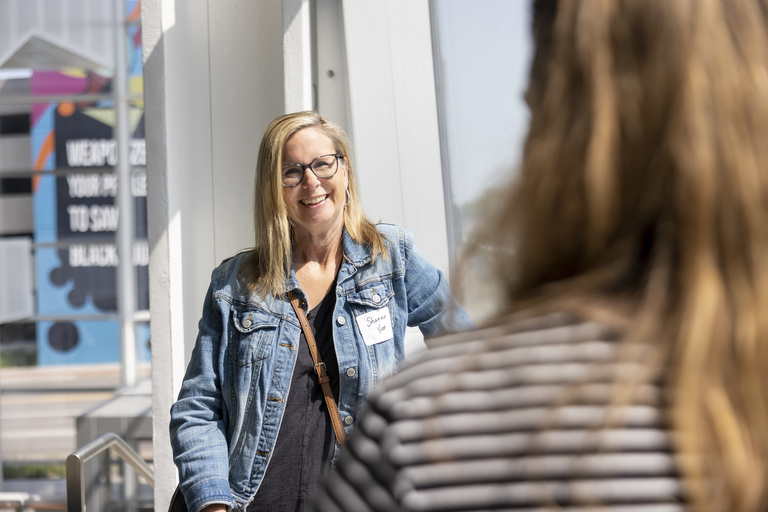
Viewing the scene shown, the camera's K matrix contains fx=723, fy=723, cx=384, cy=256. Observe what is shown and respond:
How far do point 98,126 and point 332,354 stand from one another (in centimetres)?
387

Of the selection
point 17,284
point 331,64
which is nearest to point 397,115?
point 331,64

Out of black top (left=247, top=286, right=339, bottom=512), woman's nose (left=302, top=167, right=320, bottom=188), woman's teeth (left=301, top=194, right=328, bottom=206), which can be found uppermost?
woman's nose (left=302, top=167, right=320, bottom=188)

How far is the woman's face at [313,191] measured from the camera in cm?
219

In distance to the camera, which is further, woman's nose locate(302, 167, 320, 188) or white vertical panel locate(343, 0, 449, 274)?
white vertical panel locate(343, 0, 449, 274)

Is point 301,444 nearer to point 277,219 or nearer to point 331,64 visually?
point 277,219

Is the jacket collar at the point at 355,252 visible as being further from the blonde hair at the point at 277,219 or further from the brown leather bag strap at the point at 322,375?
the brown leather bag strap at the point at 322,375

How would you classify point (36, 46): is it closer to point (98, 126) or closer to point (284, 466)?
A: point (98, 126)

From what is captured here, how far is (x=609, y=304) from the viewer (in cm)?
62

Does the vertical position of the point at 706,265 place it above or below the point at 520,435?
above

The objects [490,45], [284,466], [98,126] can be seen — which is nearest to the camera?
[284,466]

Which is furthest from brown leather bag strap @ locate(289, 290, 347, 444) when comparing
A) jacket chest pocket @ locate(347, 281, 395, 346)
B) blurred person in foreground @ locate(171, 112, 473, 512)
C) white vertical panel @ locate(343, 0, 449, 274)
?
white vertical panel @ locate(343, 0, 449, 274)

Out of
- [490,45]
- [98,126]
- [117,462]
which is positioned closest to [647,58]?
[490,45]

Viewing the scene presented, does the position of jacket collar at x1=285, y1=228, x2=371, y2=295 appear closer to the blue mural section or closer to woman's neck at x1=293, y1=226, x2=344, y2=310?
woman's neck at x1=293, y1=226, x2=344, y2=310

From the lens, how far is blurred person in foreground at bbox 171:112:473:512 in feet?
6.33
